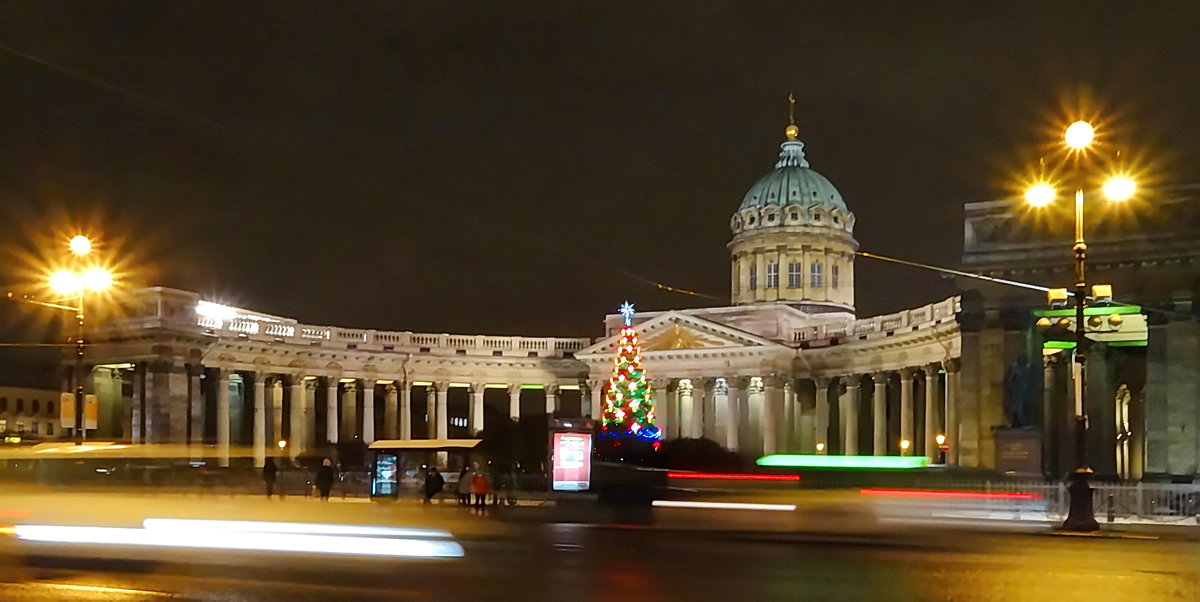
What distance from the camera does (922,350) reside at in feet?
238

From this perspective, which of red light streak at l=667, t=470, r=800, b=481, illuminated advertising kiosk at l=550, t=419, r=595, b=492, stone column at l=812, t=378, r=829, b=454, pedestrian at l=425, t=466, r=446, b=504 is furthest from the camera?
stone column at l=812, t=378, r=829, b=454

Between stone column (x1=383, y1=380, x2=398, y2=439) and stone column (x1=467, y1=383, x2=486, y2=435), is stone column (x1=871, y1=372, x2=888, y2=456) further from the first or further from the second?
stone column (x1=383, y1=380, x2=398, y2=439)

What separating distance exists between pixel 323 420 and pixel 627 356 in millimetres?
32585

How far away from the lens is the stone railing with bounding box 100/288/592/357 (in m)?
70.2

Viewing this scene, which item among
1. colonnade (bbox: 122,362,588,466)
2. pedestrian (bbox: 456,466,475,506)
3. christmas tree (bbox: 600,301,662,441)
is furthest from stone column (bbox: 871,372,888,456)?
pedestrian (bbox: 456,466,475,506)

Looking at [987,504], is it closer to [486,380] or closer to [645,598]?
[645,598]

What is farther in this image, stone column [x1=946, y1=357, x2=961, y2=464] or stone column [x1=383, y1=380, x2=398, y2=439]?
stone column [x1=383, y1=380, x2=398, y2=439]

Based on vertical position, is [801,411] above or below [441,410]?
below

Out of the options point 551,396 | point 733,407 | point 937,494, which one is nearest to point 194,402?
point 551,396

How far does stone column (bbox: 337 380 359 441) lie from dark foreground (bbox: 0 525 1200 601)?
66166mm

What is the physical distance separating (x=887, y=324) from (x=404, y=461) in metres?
41.3

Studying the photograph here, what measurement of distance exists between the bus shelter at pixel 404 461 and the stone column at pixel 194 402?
29808 millimetres

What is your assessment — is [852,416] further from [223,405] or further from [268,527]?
[268,527]

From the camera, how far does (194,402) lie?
71.4 m
